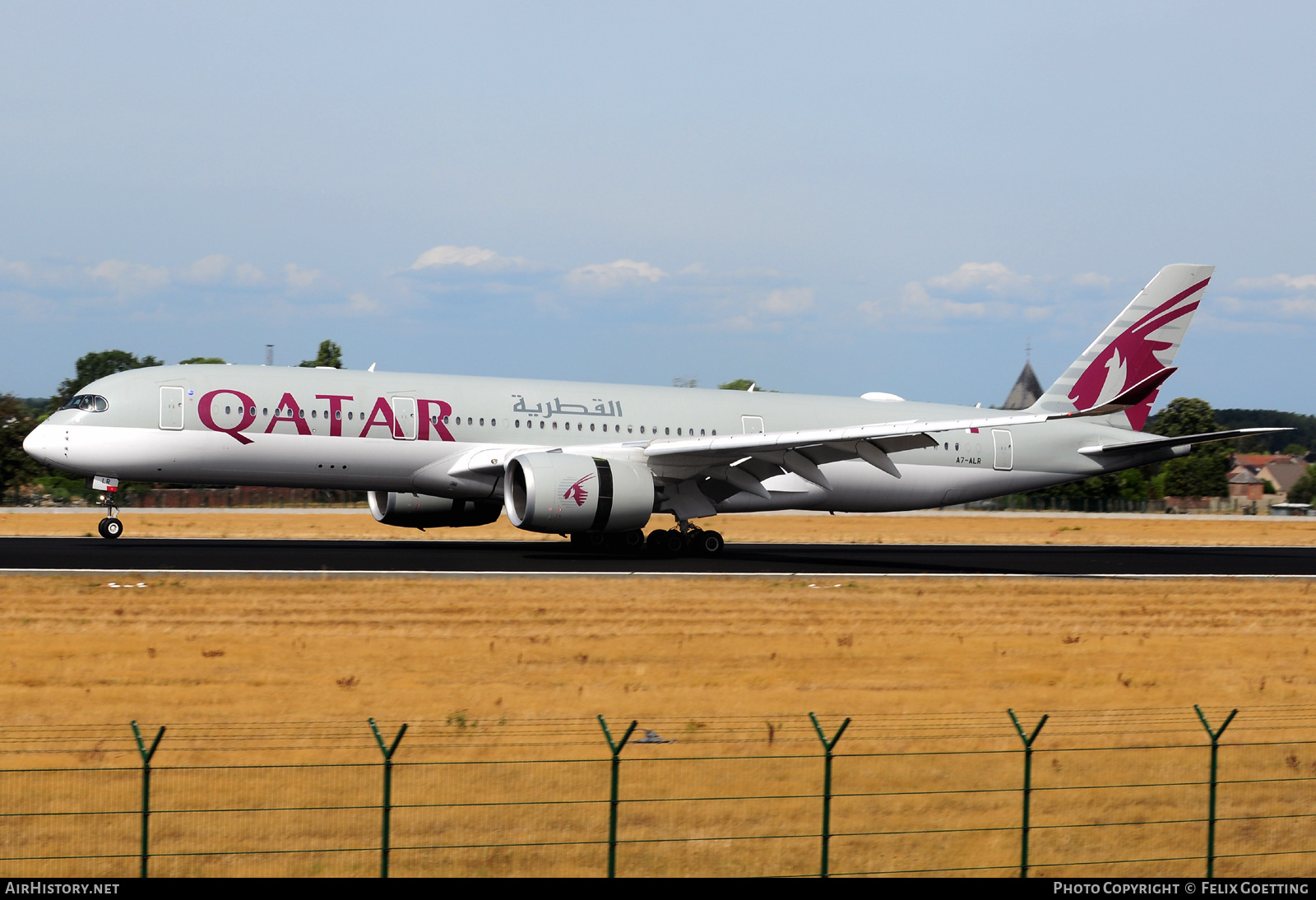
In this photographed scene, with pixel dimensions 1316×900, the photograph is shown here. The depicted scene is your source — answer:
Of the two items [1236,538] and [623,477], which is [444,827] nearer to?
[623,477]

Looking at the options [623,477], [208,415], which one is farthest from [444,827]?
[208,415]

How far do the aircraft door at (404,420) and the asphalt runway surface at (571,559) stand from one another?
292 centimetres

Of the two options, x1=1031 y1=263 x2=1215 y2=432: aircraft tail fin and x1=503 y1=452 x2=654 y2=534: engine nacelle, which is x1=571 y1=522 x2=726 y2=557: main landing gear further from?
x1=1031 y1=263 x2=1215 y2=432: aircraft tail fin

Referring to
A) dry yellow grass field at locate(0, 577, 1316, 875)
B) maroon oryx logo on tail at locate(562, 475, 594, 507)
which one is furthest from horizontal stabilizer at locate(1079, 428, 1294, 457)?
maroon oryx logo on tail at locate(562, 475, 594, 507)

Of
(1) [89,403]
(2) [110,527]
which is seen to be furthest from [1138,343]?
(2) [110,527]

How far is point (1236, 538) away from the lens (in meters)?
52.1

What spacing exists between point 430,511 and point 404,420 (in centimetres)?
416

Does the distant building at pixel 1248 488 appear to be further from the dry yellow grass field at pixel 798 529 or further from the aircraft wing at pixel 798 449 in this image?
the aircraft wing at pixel 798 449

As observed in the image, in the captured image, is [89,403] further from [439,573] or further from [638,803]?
[638,803]

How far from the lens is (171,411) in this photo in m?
29.2

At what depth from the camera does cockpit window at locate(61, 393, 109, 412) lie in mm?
29219

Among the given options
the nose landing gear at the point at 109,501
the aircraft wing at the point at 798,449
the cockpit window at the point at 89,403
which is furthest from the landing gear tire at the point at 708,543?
the cockpit window at the point at 89,403
